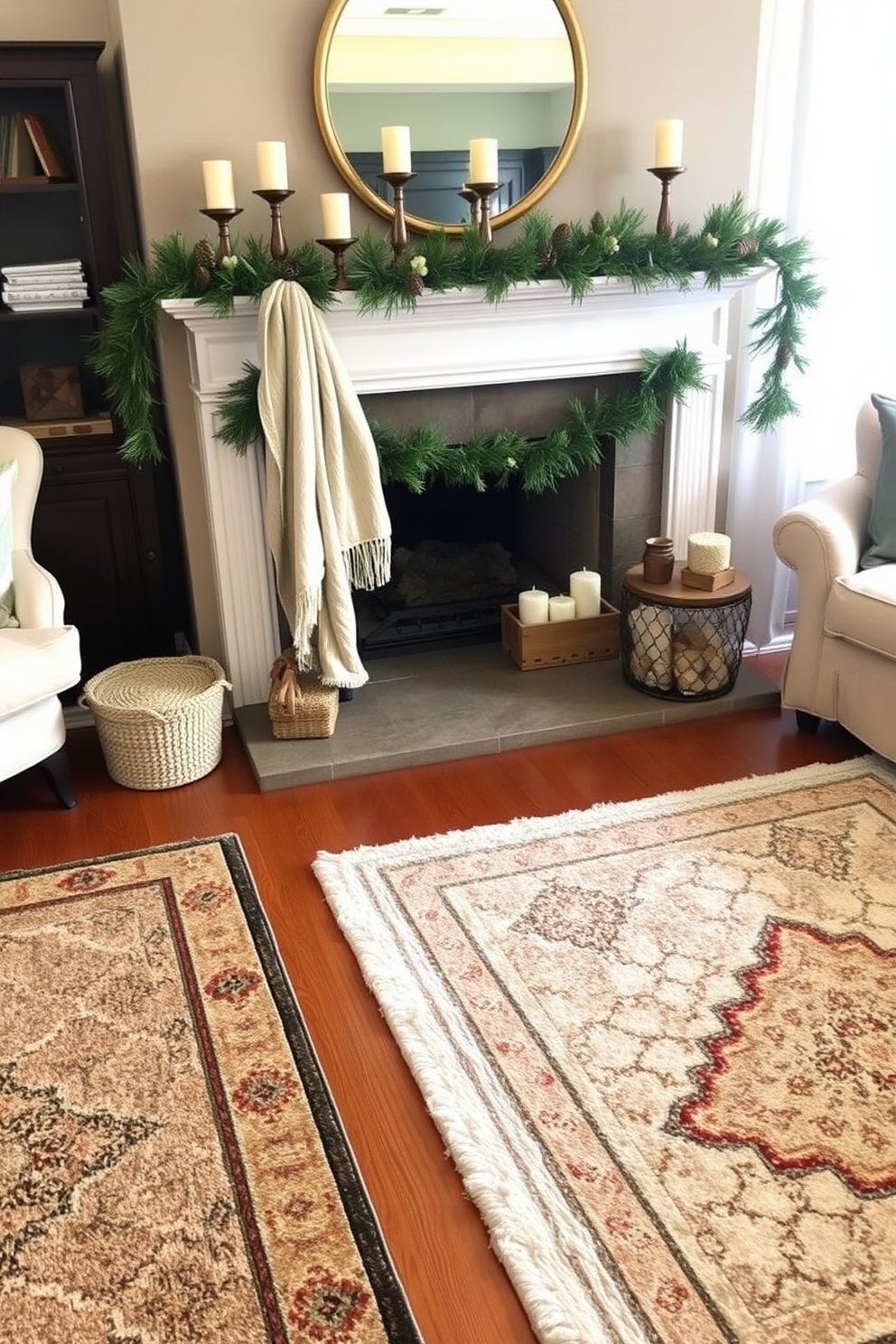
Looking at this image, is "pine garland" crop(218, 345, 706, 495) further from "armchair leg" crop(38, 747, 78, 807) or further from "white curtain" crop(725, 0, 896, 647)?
"armchair leg" crop(38, 747, 78, 807)

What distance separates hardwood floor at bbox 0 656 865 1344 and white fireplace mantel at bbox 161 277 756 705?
1.36ft

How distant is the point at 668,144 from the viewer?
303cm

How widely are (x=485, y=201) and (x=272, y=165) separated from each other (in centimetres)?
55

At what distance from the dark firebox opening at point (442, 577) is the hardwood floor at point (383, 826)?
0.67 meters

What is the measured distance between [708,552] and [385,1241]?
6.71 ft

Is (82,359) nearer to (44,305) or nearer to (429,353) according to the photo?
(44,305)

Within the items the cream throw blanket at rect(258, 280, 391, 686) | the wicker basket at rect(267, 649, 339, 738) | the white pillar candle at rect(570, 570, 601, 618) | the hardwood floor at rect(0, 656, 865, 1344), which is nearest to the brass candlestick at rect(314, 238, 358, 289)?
the cream throw blanket at rect(258, 280, 391, 686)

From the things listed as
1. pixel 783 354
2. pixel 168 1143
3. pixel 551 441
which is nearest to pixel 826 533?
pixel 783 354

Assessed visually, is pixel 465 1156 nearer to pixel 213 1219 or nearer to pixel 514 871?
pixel 213 1219

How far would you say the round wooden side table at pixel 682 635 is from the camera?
317cm

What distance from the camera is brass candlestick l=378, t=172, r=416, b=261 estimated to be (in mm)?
2842

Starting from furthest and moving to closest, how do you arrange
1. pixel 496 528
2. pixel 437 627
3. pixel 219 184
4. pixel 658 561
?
pixel 496 528 < pixel 437 627 < pixel 658 561 < pixel 219 184

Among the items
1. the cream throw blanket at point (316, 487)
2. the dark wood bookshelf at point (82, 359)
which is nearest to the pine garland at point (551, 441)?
the cream throw blanket at point (316, 487)

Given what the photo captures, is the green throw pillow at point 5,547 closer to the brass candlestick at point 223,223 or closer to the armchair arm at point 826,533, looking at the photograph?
the brass candlestick at point 223,223
